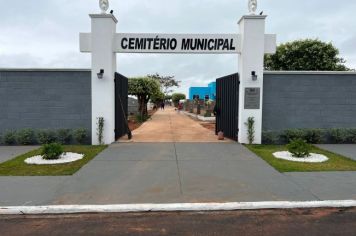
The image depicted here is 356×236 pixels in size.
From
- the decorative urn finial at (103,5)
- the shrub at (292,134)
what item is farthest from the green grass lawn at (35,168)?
the shrub at (292,134)

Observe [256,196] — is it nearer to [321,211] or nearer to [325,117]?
[321,211]

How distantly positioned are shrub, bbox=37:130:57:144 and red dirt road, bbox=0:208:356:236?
7.03 meters

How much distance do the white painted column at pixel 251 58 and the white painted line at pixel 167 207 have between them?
6.63m

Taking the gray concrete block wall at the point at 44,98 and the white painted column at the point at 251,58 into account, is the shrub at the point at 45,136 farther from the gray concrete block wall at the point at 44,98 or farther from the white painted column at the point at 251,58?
the white painted column at the point at 251,58

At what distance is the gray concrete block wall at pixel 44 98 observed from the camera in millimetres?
12102

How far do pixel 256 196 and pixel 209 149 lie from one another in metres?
4.90

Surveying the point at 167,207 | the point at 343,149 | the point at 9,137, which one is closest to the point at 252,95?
the point at 343,149

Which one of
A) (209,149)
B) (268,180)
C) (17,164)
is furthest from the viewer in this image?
(209,149)

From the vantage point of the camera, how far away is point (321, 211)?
5410 mm

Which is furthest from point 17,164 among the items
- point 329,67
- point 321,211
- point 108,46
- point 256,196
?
point 329,67

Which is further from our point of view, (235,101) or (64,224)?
(235,101)

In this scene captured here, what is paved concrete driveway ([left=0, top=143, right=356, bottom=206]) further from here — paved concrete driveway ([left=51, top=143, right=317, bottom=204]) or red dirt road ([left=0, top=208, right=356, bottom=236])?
red dirt road ([left=0, top=208, right=356, bottom=236])

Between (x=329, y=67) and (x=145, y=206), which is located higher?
(x=329, y=67)

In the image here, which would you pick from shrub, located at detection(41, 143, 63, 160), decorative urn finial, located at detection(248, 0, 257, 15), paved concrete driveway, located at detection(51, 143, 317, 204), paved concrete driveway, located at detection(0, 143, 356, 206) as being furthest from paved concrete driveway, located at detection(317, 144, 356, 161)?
shrub, located at detection(41, 143, 63, 160)
